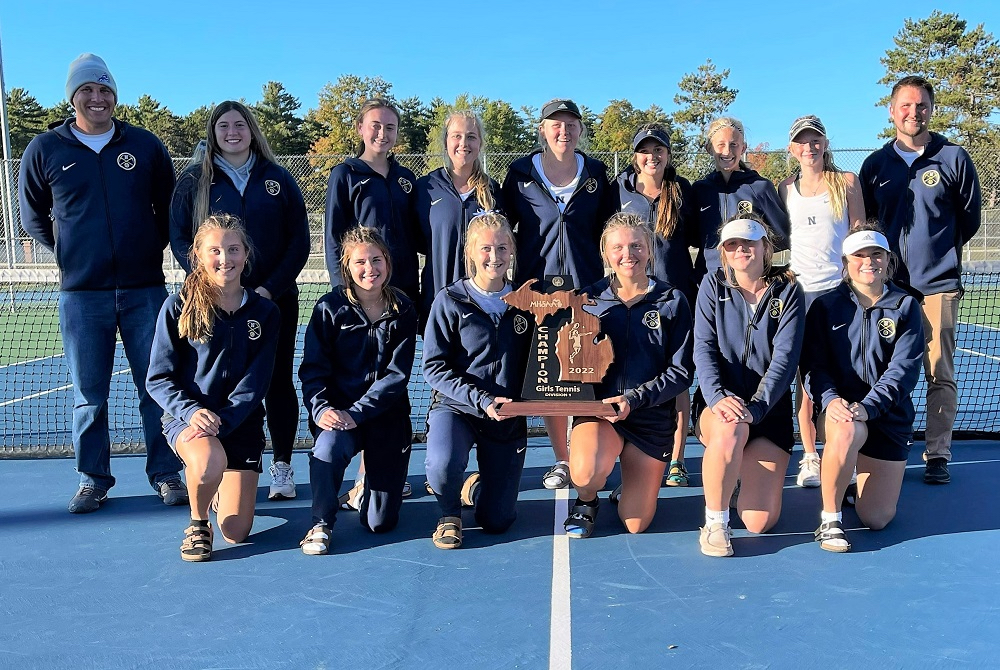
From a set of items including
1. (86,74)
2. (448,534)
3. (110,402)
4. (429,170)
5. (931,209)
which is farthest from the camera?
(429,170)

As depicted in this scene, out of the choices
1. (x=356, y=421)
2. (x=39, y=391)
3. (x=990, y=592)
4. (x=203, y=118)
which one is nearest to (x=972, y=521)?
(x=990, y=592)

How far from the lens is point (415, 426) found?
646 cm

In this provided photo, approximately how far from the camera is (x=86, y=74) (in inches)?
165

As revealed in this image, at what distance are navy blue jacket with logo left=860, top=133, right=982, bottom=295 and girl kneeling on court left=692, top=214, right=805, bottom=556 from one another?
1187mm

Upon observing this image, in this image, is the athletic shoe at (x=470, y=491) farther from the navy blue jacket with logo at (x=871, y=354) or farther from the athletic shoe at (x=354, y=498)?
the navy blue jacket with logo at (x=871, y=354)

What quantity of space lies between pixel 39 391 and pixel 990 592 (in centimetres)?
787

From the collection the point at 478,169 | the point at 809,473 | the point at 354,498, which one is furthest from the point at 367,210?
the point at 809,473

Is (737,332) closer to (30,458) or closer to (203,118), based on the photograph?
(30,458)

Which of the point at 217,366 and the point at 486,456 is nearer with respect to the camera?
the point at 217,366

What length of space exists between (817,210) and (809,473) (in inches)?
56.6

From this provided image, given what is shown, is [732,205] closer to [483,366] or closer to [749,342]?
[749,342]

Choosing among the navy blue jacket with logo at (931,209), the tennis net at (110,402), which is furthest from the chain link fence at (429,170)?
the navy blue jacket with logo at (931,209)

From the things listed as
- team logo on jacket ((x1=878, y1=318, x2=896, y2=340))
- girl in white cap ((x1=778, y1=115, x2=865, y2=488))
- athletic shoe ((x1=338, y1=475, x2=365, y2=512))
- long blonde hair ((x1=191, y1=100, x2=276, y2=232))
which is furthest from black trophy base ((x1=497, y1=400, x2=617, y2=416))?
long blonde hair ((x1=191, y1=100, x2=276, y2=232))

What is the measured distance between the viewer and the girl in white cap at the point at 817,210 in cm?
434
